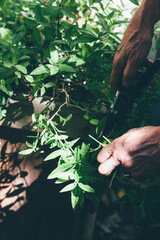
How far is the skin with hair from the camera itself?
73 centimetres

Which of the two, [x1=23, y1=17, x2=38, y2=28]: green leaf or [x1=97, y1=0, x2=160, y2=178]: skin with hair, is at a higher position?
[x1=23, y1=17, x2=38, y2=28]: green leaf

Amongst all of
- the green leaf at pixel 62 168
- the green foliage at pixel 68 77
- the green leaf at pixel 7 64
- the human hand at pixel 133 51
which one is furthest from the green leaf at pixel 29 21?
the green leaf at pixel 62 168

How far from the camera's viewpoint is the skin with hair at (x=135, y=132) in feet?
2.39

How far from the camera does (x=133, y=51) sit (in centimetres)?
82

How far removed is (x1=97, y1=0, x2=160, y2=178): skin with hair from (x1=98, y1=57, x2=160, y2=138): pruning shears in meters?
0.04

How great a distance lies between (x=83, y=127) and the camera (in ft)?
3.54

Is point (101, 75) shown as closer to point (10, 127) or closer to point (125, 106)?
point (125, 106)

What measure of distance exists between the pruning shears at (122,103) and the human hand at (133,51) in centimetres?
5

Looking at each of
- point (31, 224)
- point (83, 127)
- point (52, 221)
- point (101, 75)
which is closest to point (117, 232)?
point (52, 221)

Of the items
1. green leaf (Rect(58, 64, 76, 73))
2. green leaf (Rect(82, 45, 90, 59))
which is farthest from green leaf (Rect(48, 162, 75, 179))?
green leaf (Rect(82, 45, 90, 59))

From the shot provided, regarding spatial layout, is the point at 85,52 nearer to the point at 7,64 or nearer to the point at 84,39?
the point at 84,39

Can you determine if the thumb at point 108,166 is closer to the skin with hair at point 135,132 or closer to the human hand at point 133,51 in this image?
the skin with hair at point 135,132

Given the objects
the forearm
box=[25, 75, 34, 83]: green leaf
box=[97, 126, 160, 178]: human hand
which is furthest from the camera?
box=[25, 75, 34, 83]: green leaf

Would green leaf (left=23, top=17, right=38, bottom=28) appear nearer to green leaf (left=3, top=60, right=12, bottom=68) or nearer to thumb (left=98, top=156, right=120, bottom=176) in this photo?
green leaf (left=3, top=60, right=12, bottom=68)
